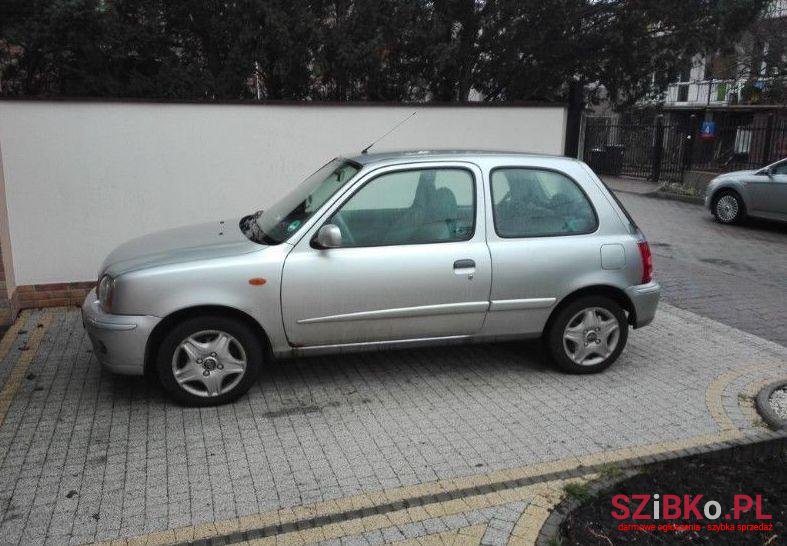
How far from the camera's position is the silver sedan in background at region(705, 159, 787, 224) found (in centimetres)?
1279

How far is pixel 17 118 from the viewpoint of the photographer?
6945 mm

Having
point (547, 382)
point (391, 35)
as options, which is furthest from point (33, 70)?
point (547, 382)

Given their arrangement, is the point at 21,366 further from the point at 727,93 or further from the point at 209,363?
the point at 727,93

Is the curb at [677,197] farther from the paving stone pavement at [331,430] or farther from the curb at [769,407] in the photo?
the curb at [769,407]

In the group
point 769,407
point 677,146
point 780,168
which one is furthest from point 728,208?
point 769,407

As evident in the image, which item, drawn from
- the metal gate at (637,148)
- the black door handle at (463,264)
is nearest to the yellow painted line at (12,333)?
the black door handle at (463,264)

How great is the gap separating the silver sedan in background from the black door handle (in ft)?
32.8

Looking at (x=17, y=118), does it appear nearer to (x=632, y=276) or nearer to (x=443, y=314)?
(x=443, y=314)

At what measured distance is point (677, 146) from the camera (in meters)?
20.8

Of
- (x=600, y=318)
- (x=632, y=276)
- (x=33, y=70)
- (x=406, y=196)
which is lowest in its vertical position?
(x=600, y=318)

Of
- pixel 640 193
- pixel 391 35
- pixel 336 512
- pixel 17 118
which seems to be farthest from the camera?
pixel 640 193

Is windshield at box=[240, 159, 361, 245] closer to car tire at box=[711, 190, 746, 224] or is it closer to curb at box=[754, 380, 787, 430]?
curb at box=[754, 380, 787, 430]

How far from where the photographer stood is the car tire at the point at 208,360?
4.71 meters

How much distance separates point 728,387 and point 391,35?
5806 mm
